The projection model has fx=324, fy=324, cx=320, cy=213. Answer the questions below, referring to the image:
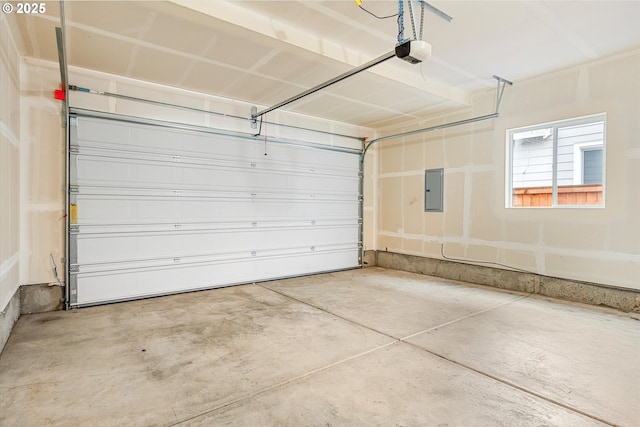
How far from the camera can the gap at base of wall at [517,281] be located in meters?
3.89

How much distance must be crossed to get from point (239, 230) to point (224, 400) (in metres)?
3.31

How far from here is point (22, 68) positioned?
3562 mm

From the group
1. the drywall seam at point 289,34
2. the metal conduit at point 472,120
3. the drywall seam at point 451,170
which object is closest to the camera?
the drywall seam at point 289,34

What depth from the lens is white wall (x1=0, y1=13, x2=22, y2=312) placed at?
2.72 meters

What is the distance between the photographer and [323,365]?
2445mm

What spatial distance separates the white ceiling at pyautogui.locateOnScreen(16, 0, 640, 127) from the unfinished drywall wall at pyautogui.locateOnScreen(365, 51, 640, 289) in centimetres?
42

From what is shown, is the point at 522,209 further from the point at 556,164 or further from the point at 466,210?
the point at 466,210

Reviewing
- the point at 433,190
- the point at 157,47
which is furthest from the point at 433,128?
the point at 157,47

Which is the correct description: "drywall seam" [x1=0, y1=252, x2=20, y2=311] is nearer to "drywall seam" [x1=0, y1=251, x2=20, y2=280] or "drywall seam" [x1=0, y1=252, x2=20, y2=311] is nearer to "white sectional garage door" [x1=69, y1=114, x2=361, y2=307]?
"drywall seam" [x1=0, y1=251, x2=20, y2=280]

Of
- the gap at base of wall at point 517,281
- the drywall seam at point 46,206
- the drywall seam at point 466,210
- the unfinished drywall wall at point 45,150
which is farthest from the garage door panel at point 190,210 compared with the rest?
the drywall seam at point 466,210

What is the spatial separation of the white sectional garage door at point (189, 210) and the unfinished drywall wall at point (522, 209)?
131cm

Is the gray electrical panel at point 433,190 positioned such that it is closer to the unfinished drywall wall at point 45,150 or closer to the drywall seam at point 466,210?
the drywall seam at point 466,210

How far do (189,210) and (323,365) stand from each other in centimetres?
315

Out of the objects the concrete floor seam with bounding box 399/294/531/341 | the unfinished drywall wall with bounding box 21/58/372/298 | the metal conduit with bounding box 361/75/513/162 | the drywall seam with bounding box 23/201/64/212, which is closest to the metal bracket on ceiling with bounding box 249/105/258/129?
the unfinished drywall wall with bounding box 21/58/372/298
